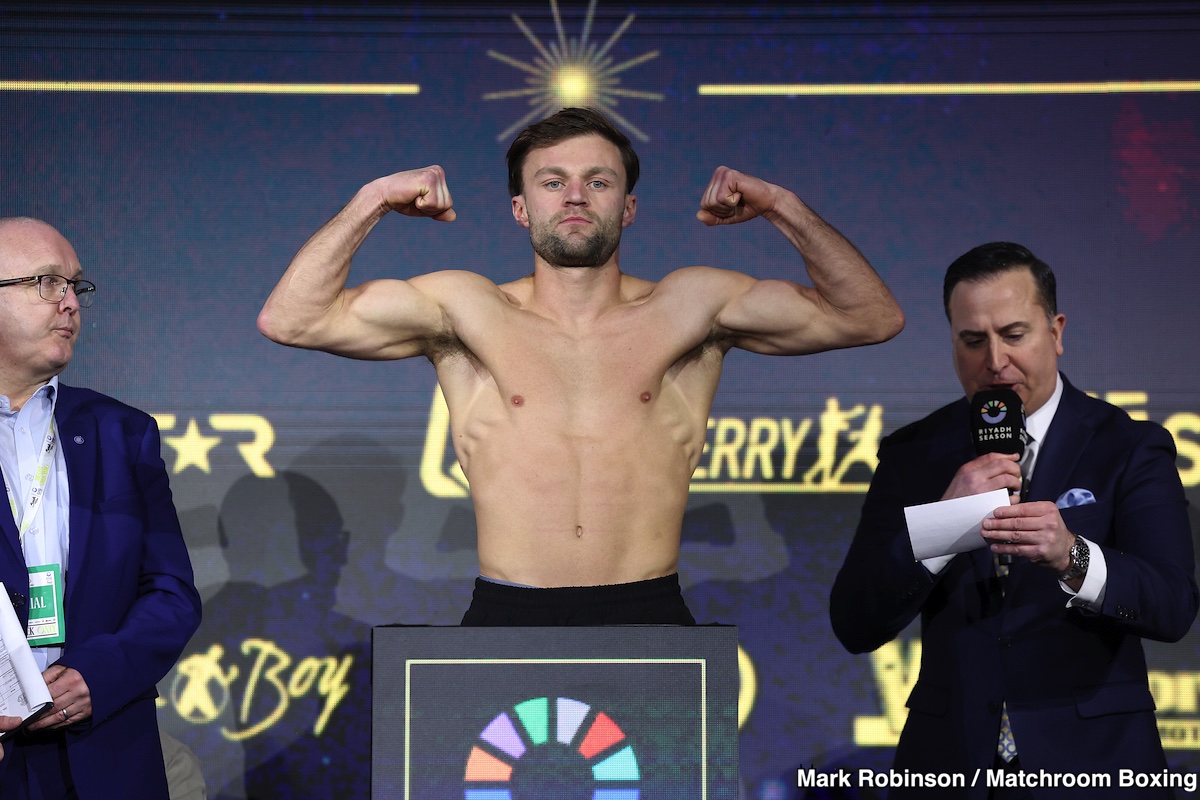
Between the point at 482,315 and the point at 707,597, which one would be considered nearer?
the point at 482,315

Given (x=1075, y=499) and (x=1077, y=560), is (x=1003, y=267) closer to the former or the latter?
(x=1075, y=499)

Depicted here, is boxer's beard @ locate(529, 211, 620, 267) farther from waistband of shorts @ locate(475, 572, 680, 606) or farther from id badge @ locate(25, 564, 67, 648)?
id badge @ locate(25, 564, 67, 648)

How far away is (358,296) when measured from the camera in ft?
9.26

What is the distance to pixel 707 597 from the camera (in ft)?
13.0

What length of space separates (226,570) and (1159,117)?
3152 mm

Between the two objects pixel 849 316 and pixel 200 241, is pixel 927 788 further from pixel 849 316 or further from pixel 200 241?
pixel 200 241

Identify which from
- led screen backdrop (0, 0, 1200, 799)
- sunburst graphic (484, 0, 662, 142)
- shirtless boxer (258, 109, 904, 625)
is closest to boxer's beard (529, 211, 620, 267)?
shirtless boxer (258, 109, 904, 625)

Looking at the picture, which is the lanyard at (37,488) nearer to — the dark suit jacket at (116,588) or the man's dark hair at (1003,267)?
the dark suit jacket at (116,588)

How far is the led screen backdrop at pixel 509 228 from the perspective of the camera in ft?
13.0

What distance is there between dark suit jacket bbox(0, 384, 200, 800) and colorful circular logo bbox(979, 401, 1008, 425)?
157 centimetres

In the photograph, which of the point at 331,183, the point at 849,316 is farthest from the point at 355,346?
the point at 331,183

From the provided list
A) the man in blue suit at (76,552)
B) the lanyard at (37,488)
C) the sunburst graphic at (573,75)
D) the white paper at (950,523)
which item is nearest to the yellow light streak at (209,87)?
the sunburst graphic at (573,75)

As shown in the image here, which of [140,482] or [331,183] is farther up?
[331,183]

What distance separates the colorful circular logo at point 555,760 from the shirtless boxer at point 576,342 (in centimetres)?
72
